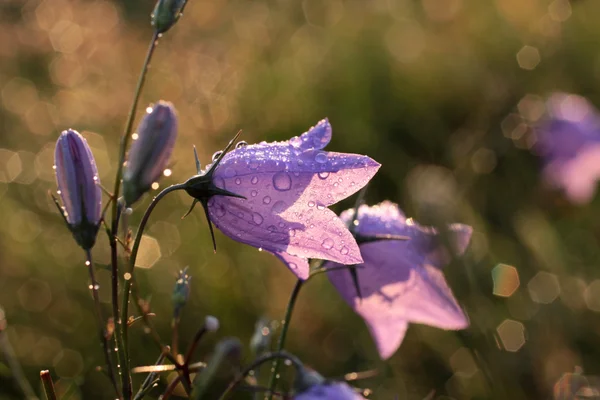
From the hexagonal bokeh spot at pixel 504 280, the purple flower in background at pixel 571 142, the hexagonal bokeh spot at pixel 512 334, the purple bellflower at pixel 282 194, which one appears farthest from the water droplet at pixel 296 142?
the purple flower in background at pixel 571 142

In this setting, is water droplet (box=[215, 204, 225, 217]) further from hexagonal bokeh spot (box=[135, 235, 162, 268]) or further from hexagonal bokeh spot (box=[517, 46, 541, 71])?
hexagonal bokeh spot (box=[517, 46, 541, 71])

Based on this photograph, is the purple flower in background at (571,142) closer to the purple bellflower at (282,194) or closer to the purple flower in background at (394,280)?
the purple flower in background at (394,280)

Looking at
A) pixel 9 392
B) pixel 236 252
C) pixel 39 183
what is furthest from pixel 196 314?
pixel 39 183

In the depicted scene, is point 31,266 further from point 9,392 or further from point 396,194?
point 396,194

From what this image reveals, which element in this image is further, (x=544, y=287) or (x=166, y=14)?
(x=544, y=287)

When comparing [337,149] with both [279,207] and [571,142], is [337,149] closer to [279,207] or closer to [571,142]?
[571,142]

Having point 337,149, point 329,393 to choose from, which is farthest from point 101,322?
point 337,149

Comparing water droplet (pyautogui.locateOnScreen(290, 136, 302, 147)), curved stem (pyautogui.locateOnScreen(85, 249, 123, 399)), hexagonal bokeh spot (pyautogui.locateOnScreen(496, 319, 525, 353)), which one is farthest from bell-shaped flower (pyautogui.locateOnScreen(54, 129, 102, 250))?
hexagonal bokeh spot (pyautogui.locateOnScreen(496, 319, 525, 353))
